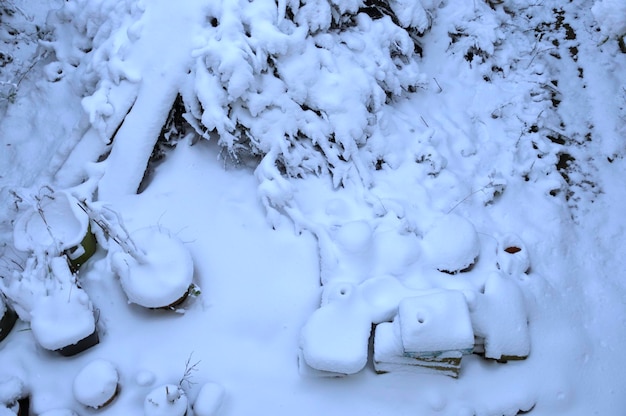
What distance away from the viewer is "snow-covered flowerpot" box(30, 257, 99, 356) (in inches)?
120

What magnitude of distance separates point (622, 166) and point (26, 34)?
5.74 metres

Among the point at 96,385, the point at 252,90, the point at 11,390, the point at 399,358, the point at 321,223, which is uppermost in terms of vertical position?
the point at 252,90

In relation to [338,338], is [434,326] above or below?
A: above

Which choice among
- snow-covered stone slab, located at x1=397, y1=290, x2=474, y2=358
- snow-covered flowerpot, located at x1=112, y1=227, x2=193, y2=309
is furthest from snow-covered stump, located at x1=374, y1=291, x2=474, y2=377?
snow-covered flowerpot, located at x1=112, y1=227, x2=193, y2=309

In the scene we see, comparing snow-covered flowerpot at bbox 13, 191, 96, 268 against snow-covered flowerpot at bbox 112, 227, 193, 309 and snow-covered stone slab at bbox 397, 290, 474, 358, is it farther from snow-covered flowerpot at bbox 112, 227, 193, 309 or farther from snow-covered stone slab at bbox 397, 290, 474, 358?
snow-covered stone slab at bbox 397, 290, 474, 358

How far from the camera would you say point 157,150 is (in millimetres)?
4199

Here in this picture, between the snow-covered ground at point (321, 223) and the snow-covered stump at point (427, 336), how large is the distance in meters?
0.01

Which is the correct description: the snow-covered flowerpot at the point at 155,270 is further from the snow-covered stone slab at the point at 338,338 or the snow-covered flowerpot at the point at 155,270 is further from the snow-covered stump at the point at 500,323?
the snow-covered stump at the point at 500,323

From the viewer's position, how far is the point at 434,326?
9.96ft

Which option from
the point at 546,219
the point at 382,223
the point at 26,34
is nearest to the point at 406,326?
the point at 382,223

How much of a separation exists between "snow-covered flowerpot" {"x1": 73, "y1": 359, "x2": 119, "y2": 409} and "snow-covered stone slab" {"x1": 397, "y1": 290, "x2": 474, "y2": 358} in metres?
1.75

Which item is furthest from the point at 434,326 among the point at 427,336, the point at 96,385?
the point at 96,385

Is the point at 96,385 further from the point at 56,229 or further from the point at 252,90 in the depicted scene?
the point at 252,90

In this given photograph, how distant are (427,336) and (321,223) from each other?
120cm
